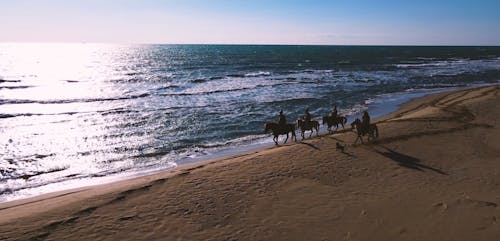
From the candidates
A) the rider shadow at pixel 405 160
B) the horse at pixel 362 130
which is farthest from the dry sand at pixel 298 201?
the horse at pixel 362 130

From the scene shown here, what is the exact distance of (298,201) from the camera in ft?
34.1

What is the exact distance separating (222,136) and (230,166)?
26.4 ft

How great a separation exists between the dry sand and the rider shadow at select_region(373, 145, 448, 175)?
0.11 feet

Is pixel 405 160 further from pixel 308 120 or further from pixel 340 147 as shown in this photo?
pixel 308 120

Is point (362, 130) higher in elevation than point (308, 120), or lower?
higher

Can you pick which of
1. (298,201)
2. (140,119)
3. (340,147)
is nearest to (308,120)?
(340,147)

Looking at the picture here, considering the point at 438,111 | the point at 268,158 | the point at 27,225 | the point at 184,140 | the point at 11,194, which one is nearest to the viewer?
the point at 27,225

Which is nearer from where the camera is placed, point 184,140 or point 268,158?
point 268,158

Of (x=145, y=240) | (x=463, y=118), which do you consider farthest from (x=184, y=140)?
(x=463, y=118)

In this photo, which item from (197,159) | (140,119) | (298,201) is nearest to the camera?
(298,201)

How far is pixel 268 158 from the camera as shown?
14297mm

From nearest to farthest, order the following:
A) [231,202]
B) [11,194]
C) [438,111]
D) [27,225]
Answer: [27,225]
[231,202]
[11,194]
[438,111]

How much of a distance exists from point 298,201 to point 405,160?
211 inches

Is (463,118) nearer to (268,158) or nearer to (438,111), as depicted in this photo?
(438,111)
